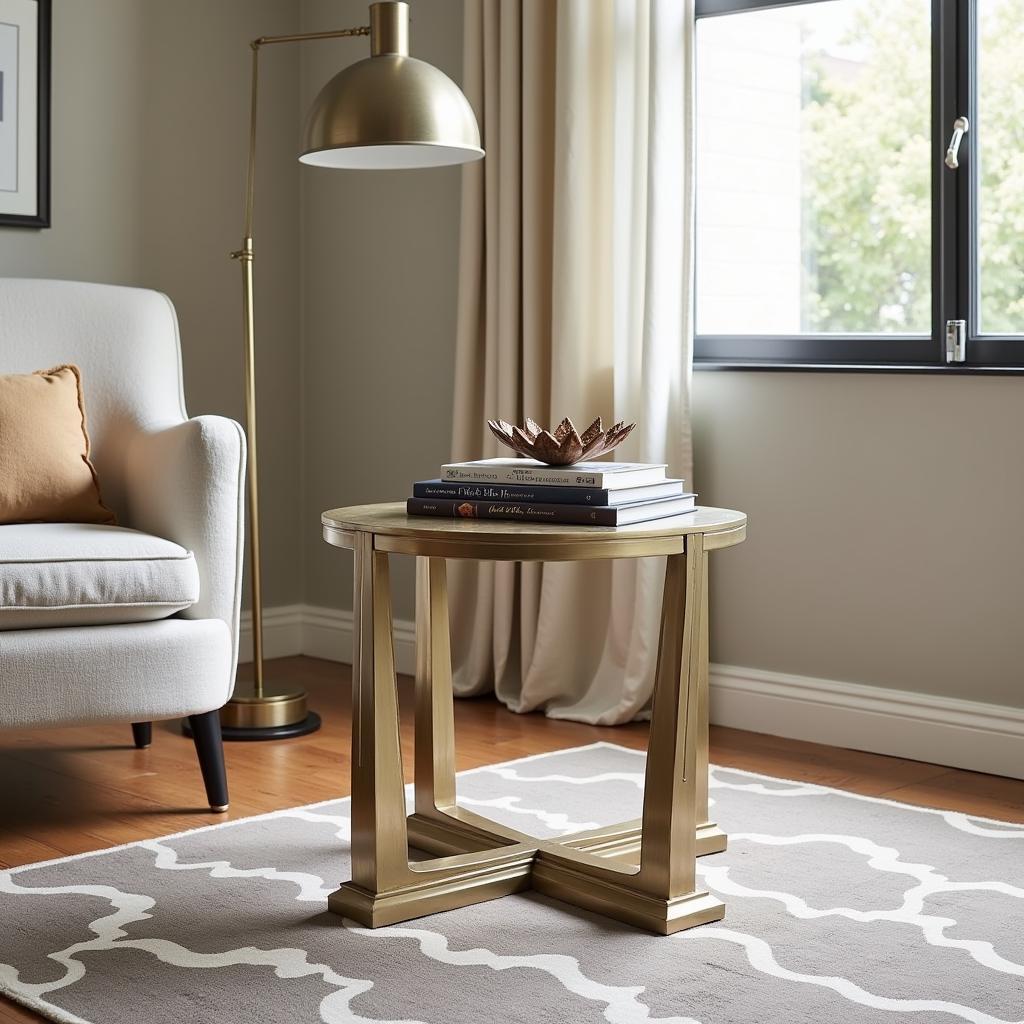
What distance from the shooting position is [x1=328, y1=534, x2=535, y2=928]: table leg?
1982 millimetres

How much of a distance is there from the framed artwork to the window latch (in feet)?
6.94

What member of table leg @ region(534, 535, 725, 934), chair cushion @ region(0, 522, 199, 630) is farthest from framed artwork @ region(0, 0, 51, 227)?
table leg @ region(534, 535, 725, 934)

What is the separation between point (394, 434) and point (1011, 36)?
5.96 ft

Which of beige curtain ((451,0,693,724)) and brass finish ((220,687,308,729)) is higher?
beige curtain ((451,0,693,724))

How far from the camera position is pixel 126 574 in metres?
2.44

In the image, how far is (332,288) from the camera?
13.3ft

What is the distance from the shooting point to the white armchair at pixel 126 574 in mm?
2387

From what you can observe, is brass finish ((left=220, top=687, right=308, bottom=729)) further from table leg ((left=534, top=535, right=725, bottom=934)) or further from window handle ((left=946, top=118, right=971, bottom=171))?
window handle ((left=946, top=118, right=971, bottom=171))

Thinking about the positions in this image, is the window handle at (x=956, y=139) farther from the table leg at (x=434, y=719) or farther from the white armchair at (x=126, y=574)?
the white armchair at (x=126, y=574)

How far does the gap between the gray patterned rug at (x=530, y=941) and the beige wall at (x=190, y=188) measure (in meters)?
1.71

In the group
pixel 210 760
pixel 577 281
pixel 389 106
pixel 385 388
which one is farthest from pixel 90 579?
pixel 385 388

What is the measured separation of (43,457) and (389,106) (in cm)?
100

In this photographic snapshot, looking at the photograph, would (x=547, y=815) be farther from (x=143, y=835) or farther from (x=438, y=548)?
(x=438, y=548)

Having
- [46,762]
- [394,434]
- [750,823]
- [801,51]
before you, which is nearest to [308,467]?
[394,434]
